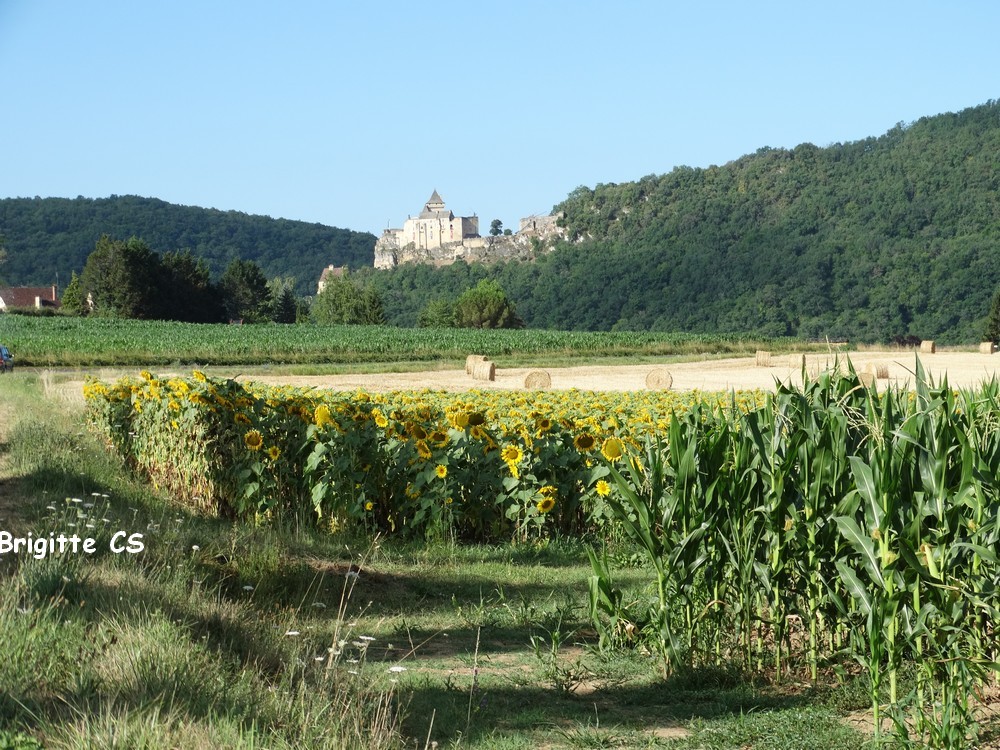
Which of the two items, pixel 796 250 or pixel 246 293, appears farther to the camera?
pixel 246 293

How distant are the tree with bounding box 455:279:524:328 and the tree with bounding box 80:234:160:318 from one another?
30.8 m

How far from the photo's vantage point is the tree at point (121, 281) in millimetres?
83375

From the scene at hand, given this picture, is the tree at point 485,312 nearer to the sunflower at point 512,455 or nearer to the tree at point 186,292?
the tree at point 186,292

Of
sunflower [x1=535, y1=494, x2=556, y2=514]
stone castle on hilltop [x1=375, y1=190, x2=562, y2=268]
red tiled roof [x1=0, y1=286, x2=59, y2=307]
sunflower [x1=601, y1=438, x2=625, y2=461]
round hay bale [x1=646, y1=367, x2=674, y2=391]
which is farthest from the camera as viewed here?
stone castle on hilltop [x1=375, y1=190, x2=562, y2=268]

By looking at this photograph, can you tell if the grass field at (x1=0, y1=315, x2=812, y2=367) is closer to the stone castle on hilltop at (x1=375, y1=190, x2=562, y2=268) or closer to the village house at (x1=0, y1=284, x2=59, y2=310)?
the village house at (x1=0, y1=284, x2=59, y2=310)

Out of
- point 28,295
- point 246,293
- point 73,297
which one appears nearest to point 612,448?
point 73,297

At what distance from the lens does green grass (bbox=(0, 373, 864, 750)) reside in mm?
4184

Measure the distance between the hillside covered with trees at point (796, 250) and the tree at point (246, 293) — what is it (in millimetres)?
27364

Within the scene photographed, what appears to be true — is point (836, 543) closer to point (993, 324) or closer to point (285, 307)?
point (993, 324)

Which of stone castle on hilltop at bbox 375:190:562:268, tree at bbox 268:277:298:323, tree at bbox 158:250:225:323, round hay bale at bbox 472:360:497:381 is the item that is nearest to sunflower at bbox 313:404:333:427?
round hay bale at bbox 472:360:497:381

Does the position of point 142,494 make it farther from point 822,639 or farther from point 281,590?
point 822,639

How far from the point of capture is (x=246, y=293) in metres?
105

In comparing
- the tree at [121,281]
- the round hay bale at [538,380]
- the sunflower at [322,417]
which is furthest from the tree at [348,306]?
the sunflower at [322,417]

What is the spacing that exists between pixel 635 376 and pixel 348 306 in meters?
73.2
